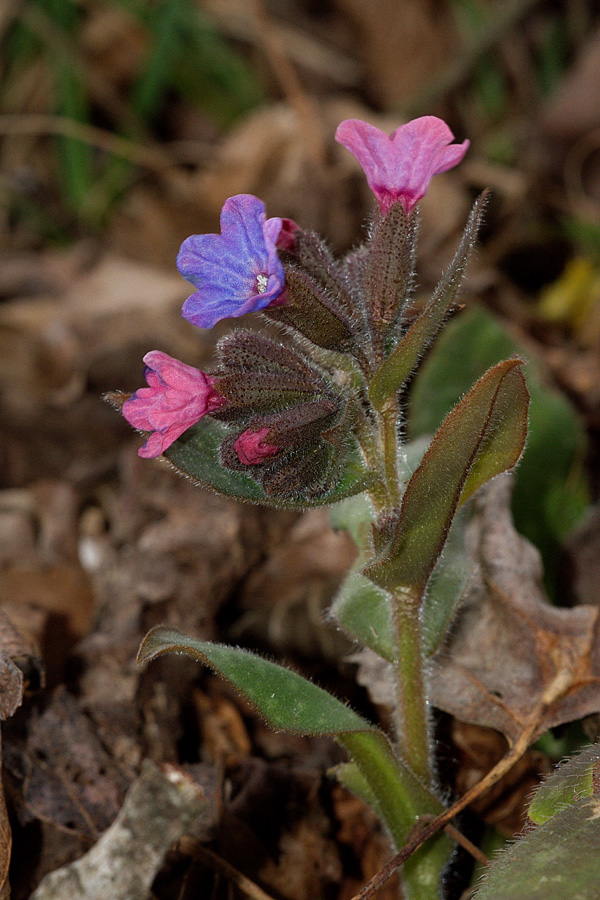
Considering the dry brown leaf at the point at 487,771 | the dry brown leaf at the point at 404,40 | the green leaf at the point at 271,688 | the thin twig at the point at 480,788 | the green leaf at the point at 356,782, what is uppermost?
the dry brown leaf at the point at 404,40

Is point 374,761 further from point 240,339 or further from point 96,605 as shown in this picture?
point 96,605

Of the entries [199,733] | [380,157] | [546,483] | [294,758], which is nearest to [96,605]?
[199,733]

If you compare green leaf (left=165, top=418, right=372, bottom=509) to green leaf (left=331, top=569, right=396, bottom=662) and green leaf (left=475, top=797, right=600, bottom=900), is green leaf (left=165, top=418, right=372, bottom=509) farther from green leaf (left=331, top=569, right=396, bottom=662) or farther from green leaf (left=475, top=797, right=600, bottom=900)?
green leaf (left=475, top=797, right=600, bottom=900)

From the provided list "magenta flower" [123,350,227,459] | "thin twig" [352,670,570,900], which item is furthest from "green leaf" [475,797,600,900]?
"magenta flower" [123,350,227,459]

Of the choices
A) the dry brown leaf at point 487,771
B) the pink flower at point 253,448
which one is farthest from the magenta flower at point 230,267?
the dry brown leaf at point 487,771

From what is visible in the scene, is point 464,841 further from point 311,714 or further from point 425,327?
point 425,327

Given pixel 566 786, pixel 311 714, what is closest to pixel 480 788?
pixel 566 786

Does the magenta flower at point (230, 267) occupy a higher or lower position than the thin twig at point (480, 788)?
higher

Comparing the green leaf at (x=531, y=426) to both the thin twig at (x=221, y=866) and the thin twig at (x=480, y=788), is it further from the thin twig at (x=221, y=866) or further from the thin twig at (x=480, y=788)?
the thin twig at (x=221, y=866)
